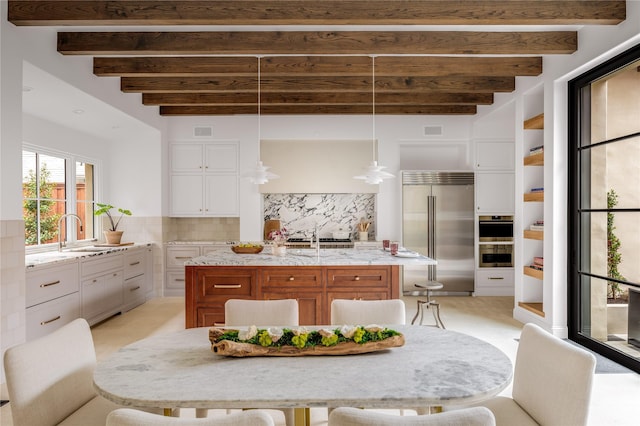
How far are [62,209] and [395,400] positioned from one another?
551cm

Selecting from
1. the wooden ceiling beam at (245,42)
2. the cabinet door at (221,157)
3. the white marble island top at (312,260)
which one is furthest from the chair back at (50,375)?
the cabinet door at (221,157)

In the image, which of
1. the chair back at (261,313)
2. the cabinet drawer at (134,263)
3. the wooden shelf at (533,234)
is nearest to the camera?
the chair back at (261,313)

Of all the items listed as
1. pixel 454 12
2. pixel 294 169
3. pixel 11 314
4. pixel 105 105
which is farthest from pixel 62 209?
pixel 454 12

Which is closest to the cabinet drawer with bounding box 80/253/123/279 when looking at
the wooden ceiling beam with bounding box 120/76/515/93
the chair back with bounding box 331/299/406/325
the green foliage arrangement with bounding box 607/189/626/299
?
the wooden ceiling beam with bounding box 120/76/515/93

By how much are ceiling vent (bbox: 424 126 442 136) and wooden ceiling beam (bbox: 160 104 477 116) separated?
26 cm

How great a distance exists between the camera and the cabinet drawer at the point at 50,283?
349cm

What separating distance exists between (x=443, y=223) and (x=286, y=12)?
13.3 feet

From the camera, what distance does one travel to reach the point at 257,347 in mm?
1608

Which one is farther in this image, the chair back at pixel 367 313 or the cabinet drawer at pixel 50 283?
the cabinet drawer at pixel 50 283

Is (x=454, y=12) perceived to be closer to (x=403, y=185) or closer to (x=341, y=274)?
(x=341, y=274)

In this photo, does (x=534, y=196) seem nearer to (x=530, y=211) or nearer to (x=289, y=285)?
(x=530, y=211)

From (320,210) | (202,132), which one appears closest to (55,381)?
(202,132)

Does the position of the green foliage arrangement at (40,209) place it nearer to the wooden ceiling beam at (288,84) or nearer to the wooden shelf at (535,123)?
the wooden ceiling beam at (288,84)

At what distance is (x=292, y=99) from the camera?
5363 millimetres
